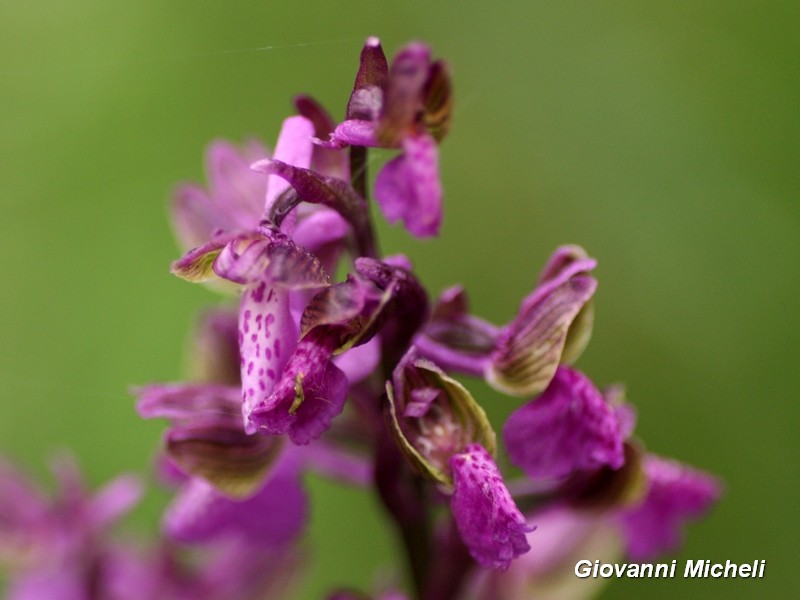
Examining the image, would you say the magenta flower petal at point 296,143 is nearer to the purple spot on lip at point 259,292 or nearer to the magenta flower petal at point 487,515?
the purple spot on lip at point 259,292

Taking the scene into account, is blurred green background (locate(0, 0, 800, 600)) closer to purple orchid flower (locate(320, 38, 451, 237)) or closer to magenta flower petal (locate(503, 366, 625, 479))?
magenta flower petal (locate(503, 366, 625, 479))

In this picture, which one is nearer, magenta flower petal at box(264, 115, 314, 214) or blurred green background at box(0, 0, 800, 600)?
magenta flower petal at box(264, 115, 314, 214)

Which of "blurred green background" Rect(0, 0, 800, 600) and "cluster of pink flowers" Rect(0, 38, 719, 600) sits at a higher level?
"cluster of pink flowers" Rect(0, 38, 719, 600)

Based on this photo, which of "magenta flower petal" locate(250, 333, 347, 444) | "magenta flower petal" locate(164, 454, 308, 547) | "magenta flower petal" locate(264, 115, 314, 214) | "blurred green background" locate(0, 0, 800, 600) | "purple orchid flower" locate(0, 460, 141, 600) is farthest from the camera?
"blurred green background" locate(0, 0, 800, 600)

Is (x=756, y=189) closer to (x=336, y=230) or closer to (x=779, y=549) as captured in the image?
(x=779, y=549)

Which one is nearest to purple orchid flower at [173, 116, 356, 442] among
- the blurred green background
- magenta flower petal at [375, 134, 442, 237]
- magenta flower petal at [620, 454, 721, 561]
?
magenta flower petal at [375, 134, 442, 237]

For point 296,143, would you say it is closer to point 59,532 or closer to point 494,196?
point 59,532


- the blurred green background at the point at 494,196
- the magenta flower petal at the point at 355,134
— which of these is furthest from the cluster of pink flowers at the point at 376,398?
the blurred green background at the point at 494,196

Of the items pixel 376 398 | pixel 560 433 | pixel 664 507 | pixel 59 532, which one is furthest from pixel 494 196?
pixel 560 433
